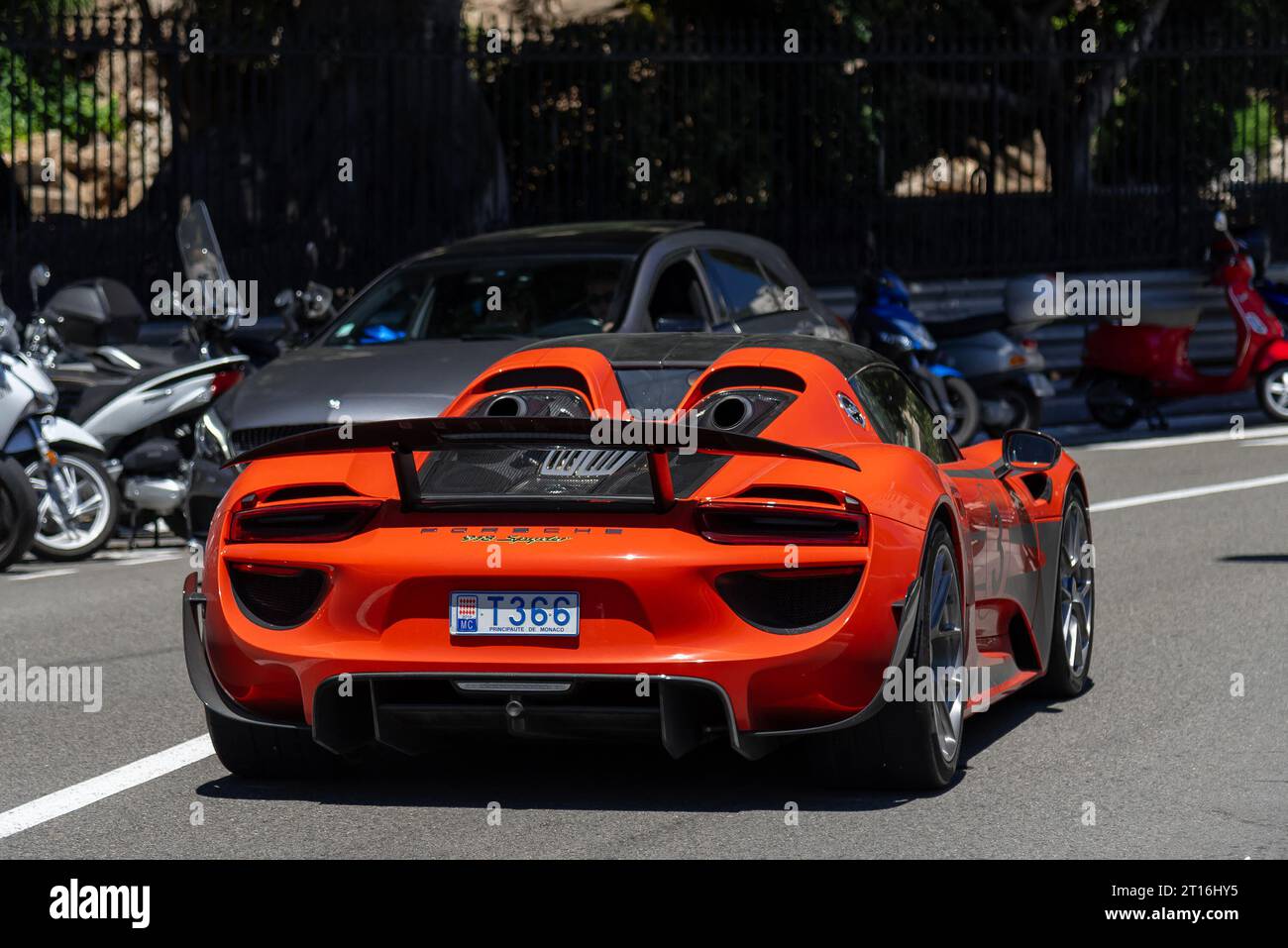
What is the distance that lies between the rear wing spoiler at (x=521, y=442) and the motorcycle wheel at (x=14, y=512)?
6057mm

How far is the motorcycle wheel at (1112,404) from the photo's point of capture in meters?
19.1

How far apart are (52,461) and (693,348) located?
20.5ft

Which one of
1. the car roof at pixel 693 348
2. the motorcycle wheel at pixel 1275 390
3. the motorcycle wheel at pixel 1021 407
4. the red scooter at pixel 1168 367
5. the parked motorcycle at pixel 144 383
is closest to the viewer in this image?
the car roof at pixel 693 348

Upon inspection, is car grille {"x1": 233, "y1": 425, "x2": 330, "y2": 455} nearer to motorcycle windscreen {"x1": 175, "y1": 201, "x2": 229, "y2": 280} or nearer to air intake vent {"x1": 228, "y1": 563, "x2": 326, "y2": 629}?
motorcycle windscreen {"x1": 175, "y1": 201, "x2": 229, "y2": 280}

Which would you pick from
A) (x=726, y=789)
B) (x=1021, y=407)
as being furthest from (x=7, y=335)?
(x=1021, y=407)

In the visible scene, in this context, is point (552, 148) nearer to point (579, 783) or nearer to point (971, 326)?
point (971, 326)

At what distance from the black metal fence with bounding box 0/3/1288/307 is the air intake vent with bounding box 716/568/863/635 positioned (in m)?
12.3

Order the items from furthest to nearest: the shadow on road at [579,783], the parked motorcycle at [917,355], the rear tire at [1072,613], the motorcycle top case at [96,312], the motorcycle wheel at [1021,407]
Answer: the motorcycle wheel at [1021,407] → the parked motorcycle at [917,355] → the motorcycle top case at [96,312] → the rear tire at [1072,613] → the shadow on road at [579,783]

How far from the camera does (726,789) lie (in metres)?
6.71

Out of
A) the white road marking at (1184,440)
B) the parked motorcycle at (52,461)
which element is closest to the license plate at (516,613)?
the parked motorcycle at (52,461)

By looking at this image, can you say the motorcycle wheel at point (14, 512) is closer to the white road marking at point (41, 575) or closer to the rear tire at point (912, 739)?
the white road marking at point (41, 575)
